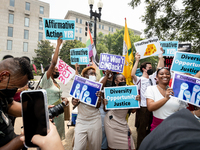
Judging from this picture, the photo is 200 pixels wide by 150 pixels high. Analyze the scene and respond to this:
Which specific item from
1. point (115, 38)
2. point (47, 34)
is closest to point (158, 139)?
point (47, 34)

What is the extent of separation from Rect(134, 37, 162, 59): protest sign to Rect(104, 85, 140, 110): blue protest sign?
179 centimetres

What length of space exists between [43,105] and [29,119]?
15cm

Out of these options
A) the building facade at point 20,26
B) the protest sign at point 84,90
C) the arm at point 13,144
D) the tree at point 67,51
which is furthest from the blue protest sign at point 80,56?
the building facade at point 20,26

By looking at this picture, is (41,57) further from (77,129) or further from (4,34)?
(77,129)

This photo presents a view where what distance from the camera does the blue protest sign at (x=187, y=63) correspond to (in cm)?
292

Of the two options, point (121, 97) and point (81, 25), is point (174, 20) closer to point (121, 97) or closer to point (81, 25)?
point (121, 97)

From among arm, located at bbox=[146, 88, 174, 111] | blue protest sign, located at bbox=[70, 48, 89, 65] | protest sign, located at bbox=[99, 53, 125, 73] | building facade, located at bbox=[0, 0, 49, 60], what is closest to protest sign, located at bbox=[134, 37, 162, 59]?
protest sign, located at bbox=[99, 53, 125, 73]

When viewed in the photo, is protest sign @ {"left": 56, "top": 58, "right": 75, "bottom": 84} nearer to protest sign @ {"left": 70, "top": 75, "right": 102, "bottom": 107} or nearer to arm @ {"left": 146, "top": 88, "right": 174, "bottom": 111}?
protest sign @ {"left": 70, "top": 75, "right": 102, "bottom": 107}

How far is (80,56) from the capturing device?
4.95 m

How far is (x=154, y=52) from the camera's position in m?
4.05

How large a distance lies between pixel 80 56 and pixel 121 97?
275cm

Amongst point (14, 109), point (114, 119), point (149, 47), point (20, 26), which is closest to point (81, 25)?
point (20, 26)

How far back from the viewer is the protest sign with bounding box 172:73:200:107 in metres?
2.13

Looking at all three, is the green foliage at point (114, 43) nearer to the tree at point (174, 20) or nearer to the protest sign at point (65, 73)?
the tree at point (174, 20)
